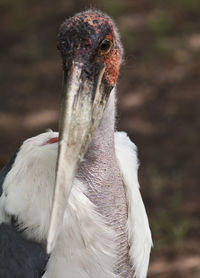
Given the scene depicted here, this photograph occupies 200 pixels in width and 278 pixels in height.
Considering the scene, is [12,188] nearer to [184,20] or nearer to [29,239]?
[29,239]

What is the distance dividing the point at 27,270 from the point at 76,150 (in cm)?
63

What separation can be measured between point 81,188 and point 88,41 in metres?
0.65

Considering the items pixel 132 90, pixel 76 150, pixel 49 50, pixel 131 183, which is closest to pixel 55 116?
pixel 132 90

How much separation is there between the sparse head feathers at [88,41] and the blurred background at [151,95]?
225 centimetres

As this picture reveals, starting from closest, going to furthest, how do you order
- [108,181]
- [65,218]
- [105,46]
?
[105,46], [65,218], [108,181]

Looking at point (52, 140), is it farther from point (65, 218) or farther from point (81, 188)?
point (65, 218)

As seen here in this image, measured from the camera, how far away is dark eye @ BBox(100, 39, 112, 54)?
2469mm

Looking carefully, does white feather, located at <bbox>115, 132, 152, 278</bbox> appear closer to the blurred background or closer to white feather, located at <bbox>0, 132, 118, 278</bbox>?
white feather, located at <bbox>0, 132, 118, 278</bbox>

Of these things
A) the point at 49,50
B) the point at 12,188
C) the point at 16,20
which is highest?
the point at 16,20

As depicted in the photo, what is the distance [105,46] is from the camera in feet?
8.20

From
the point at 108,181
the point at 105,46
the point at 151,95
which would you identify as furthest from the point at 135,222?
the point at 151,95

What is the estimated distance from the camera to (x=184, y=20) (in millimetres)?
7188

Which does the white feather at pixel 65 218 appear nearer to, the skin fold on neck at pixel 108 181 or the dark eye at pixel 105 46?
the skin fold on neck at pixel 108 181

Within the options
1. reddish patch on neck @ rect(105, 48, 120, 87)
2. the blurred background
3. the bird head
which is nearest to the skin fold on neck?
reddish patch on neck @ rect(105, 48, 120, 87)
